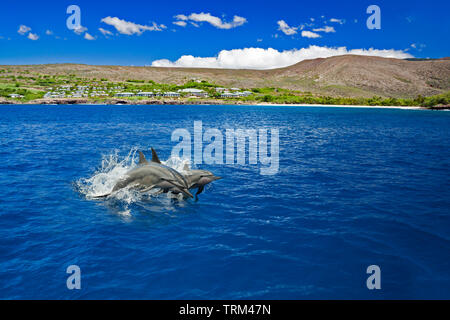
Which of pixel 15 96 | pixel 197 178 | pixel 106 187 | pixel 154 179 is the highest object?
pixel 15 96

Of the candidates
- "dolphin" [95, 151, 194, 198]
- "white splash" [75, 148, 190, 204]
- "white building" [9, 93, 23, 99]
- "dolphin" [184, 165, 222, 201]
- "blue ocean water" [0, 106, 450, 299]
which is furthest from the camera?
"white building" [9, 93, 23, 99]

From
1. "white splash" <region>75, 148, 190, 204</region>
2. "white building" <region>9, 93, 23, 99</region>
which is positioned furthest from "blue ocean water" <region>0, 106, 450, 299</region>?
"white building" <region>9, 93, 23, 99</region>

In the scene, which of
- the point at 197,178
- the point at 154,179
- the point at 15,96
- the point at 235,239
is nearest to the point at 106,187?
the point at 154,179

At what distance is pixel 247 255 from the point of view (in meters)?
9.52

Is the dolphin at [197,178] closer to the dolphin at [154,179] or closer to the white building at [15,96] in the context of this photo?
the dolphin at [154,179]

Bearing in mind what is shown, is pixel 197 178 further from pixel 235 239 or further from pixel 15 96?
pixel 15 96

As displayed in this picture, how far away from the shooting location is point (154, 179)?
45.1 ft

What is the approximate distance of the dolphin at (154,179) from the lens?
532 inches

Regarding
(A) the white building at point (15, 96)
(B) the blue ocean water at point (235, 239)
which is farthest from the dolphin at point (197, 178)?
(A) the white building at point (15, 96)

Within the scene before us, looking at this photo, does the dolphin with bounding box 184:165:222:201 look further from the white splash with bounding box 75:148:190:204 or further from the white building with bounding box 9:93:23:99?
the white building with bounding box 9:93:23:99

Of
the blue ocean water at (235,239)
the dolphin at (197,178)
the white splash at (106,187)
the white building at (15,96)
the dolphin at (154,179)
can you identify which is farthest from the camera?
the white building at (15,96)

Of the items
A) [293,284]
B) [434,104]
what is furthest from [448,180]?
[434,104]

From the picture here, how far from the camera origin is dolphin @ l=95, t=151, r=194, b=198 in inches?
532

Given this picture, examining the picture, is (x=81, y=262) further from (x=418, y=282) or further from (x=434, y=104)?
(x=434, y=104)
